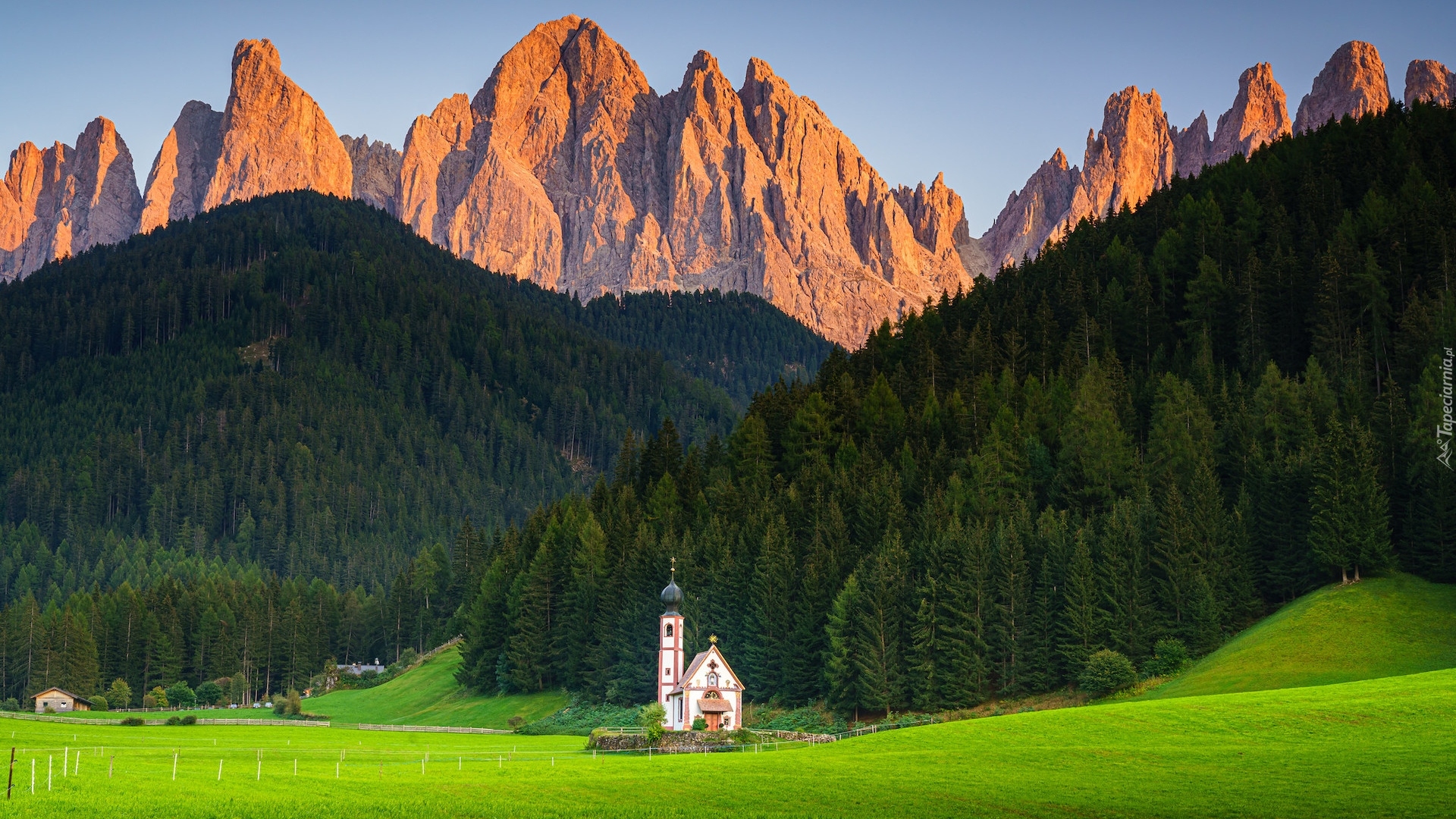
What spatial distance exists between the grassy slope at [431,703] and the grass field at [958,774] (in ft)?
130

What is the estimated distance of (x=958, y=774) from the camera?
56438 mm

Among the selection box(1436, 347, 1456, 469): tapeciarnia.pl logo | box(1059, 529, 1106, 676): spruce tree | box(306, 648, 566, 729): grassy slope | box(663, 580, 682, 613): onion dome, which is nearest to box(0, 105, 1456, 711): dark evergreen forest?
box(1059, 529, 1106, 676): spruce tree

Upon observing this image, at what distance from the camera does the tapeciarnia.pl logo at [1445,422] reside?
94.2m

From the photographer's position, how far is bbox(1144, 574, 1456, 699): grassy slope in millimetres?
78562

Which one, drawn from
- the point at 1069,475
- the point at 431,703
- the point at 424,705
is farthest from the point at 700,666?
the point at 424,705

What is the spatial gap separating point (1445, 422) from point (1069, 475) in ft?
88.4

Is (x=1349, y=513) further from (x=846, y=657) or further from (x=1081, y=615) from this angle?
(x=846, y=657)

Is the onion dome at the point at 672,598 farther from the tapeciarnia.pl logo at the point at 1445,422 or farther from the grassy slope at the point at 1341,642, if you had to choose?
the tapeciarnia.pl logo at the point at 1445,422

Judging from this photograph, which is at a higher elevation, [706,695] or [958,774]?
[706,695]

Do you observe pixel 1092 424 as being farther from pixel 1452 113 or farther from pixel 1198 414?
pixel 1452 113

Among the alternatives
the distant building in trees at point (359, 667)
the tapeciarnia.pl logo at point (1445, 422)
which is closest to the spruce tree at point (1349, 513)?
the tapeciarnia.pl logo at point (1445, 422)

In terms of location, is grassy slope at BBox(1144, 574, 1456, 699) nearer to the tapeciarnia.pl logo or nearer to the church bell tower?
the tapeciarnia.pl logo

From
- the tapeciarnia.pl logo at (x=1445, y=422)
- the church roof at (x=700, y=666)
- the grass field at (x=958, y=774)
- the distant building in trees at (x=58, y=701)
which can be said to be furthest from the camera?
the distant building in trees at (x=58, y=701)

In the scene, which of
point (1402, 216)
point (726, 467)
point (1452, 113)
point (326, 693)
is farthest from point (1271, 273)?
point (326, 693)
